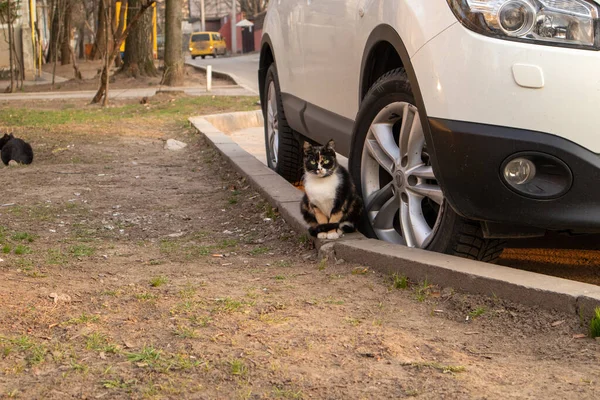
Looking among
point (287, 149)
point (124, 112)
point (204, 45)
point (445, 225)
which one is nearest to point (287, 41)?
point (287, 149)

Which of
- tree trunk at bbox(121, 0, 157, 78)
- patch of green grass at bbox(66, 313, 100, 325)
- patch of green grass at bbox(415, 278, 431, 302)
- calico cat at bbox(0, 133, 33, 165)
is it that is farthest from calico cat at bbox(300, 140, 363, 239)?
tree trunk at bbox(121, 0, 157, 78)

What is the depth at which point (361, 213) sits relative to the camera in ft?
15.9

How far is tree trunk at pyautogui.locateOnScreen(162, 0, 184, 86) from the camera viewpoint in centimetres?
2200

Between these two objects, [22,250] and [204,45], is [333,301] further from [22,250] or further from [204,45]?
[204,45]

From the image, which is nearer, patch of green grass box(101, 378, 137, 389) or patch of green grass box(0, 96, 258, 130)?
patch of green grass box(101, 378, 137, 389)

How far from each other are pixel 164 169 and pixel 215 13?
379 feet

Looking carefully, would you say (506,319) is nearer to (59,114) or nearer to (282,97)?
(282,97)

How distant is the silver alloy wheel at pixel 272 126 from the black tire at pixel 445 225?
286 centimetres

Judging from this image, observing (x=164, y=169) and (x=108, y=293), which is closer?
(x=108, y=293)

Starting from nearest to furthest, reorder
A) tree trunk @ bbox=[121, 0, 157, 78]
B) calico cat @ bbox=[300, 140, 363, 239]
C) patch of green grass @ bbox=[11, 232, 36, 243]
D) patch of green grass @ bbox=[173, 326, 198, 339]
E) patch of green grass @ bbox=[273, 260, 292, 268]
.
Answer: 1. patch of green grass @ bbox=[173, 326, 198, 339]
2. patch of green grass @ bbox=[273, 260, 292, 268]
3. calico cat @ bbox=[300, 140, 363, 239]
4. patch of green grass @ bbox=[11, 232, 36, 243]
5. tree trunk @ bbox=[121, 0, 157, 78]

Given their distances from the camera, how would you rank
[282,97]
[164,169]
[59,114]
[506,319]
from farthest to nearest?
[59,114] < [164,169] < [282,97] < [506,319]

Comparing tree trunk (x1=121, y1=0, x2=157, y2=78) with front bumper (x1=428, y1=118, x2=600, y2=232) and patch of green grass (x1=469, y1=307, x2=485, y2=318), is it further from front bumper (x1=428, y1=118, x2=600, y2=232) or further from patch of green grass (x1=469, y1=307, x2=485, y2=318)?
patch of green grass (x1=469, y1=307, x2=485, y2=318)

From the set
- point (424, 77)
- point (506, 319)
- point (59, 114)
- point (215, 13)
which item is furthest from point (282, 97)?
point (215, 13)

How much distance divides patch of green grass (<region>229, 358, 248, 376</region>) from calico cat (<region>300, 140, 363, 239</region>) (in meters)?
1.85
